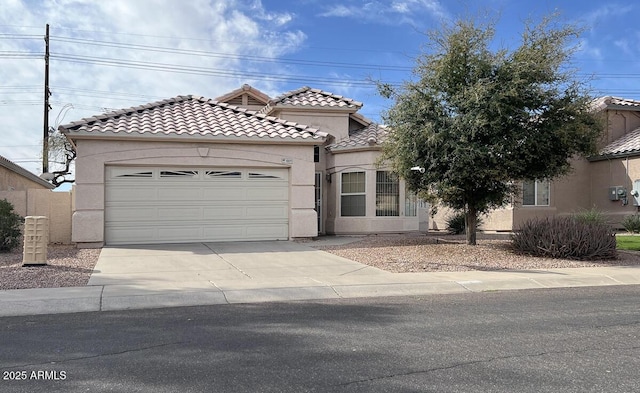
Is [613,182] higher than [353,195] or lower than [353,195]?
higher

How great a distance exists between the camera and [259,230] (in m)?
16.5

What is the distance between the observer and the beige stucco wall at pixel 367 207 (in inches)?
738

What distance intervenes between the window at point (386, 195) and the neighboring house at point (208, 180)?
36 mm

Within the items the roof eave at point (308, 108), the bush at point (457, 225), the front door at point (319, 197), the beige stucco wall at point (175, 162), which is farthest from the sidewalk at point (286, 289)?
the roof eave at point (308, 108)

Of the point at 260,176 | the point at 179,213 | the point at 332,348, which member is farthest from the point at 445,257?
the point at 179,213

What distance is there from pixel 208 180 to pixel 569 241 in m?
10.2

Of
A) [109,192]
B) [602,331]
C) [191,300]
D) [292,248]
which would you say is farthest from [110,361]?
[109,192]

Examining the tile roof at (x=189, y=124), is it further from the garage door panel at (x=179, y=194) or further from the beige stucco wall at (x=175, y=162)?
the garage door panel at (x=179, y=194)

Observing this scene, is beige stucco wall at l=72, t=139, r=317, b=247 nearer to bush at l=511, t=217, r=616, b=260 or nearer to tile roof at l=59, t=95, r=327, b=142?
tile roof at l=59, t=95, r=327, b=142

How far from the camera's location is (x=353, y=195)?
19094 mm

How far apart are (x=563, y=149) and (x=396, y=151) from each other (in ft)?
13.7

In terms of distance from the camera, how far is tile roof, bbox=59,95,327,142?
15.2m

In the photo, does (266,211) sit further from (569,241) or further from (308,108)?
(569,241)

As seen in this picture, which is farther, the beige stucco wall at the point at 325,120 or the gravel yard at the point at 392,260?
the beige stucco wall at the point at 325,120
